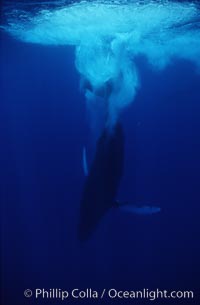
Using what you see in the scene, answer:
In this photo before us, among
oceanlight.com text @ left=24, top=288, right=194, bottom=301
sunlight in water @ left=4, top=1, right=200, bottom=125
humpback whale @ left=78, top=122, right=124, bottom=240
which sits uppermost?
sunlight in water @ left=4, top=1, right=200, bottom=125

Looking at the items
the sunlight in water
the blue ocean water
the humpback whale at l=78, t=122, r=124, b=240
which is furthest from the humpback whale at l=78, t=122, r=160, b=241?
the sunlight in water

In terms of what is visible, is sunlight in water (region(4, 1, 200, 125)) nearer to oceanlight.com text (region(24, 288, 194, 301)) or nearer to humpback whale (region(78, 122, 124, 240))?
humpback whale (region(78, 122, 124, 240))

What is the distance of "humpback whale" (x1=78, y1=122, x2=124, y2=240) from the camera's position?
7820 mm

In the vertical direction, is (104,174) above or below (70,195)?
above

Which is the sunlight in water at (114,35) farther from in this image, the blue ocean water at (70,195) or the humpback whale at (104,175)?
the humpback whale at (104,175)

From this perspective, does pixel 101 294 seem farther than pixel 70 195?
No

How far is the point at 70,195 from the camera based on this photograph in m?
8.55

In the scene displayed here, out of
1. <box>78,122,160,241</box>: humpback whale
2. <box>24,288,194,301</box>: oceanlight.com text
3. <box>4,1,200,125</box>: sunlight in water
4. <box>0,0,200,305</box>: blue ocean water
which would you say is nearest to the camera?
<box>4,1,200,125</box>: sunlight in water

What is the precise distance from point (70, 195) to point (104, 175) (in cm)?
132

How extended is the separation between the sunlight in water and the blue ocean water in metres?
0.38

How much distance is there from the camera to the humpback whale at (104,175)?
25.7 feet

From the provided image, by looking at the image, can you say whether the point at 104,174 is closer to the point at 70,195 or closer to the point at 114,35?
the point at 70,195

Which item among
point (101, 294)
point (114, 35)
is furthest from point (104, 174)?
point (114, 35)

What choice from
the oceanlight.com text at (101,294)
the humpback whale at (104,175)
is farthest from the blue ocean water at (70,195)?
the humpback whale at (104,175)
